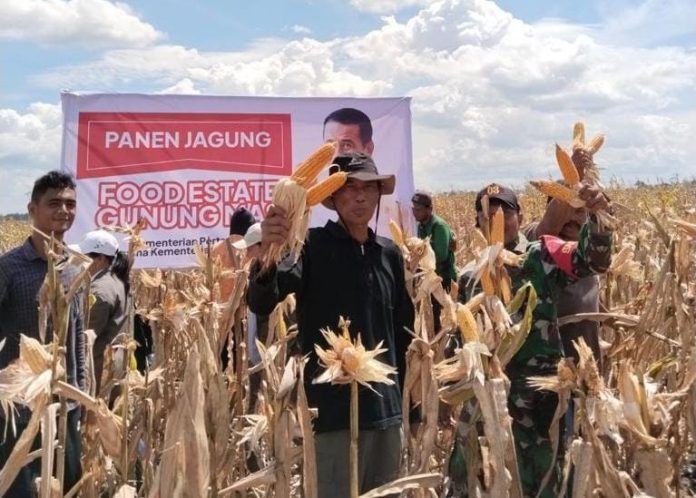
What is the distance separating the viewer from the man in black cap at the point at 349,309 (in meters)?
2.37

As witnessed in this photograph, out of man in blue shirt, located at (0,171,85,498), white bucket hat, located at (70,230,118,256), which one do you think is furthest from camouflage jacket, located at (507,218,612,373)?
white bucket hat, located at (70,230,118,256)

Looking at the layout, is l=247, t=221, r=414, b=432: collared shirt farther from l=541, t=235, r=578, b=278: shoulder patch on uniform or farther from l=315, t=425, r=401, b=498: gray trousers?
l=541, t=235, r=578, b=278: shoulder patch on uniform

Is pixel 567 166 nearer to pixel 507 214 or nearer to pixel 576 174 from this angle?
pixel 576 174

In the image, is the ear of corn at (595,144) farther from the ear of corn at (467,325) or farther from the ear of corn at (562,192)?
the ear of corn at (467,325)

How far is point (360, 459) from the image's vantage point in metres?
2.38

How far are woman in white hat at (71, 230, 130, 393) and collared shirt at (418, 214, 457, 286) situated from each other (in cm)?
179

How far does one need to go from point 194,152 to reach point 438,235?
1.89 meters

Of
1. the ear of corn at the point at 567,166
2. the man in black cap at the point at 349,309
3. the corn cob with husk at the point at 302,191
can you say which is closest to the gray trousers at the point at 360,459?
the man in black cap at the point at 349,309

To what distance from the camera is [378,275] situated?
8.25 feet

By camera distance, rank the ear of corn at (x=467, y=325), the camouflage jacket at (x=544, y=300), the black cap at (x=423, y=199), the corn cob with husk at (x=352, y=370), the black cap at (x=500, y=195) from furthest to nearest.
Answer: the black cap at (x=423, y=199) → the black cap at (x=500, y=195) → the camouflage jacket at (x=544, y=300) → the ear of corn at (x=467, y=325) → the corn cob with husk at (x=352, y=370)

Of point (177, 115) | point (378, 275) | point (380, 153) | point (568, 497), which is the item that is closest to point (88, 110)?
point (177, 115)

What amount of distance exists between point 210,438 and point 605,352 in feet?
6.77

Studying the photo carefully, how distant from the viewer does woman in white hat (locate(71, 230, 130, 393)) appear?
3.56m

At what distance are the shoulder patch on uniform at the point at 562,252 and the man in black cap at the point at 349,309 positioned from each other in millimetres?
609
